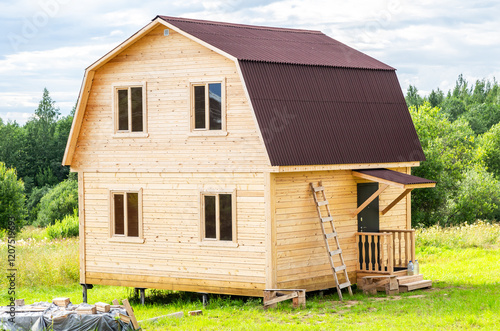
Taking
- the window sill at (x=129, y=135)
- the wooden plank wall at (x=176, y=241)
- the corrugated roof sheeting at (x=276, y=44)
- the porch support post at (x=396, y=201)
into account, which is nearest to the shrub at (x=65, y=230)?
the wooden plank wall at (x=176, y=241)

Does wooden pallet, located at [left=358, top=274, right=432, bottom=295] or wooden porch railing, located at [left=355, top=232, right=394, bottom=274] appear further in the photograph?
wooden porch railing, located at [left=355, top=232, right=394, bottom=274]

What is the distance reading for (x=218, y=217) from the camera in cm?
1747

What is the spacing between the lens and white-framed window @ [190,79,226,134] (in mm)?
17328

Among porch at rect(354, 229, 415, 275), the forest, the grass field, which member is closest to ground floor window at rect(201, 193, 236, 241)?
the grass field

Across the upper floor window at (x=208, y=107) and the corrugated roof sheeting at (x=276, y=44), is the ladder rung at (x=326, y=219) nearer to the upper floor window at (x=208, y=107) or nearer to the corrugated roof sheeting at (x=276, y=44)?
the upper floor window at (x=208, y=107)

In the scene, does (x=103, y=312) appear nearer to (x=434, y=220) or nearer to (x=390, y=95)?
(x=390, y=95)

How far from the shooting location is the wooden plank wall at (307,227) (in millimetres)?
16828

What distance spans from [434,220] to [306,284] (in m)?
18.9

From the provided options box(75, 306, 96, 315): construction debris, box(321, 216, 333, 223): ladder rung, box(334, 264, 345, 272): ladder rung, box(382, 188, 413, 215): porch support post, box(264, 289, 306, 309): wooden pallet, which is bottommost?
box(264, 289, 306, 309): wooden pallet

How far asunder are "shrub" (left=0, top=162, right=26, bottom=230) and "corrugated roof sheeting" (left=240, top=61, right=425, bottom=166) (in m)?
26.7

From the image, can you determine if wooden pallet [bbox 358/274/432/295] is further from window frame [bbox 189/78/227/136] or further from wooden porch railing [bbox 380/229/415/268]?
window frame [bbox 189/78/227/136]

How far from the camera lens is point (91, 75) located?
1953 centimetres

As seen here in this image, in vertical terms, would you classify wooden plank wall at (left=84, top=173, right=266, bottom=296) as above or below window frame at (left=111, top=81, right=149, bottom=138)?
below

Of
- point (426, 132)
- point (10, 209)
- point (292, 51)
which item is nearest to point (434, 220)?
point (426, 132)
